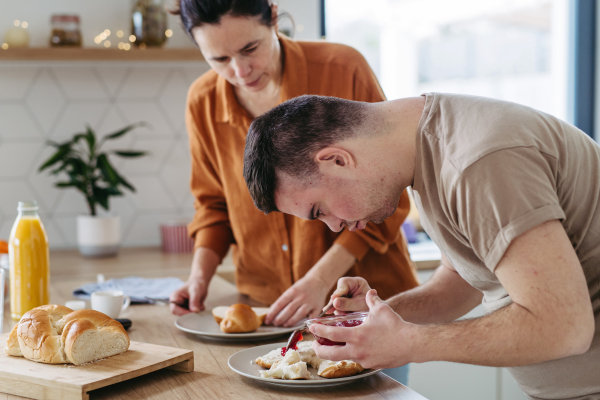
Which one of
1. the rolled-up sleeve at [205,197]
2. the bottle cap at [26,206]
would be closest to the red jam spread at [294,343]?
the rolled-up sleeve at [205,197]

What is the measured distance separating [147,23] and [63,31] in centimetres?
37

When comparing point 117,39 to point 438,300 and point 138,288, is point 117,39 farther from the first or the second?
point 438,300

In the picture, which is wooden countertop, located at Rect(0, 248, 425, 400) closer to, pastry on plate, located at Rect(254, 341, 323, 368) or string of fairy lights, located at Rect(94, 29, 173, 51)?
pastry on plate, located at Rect(254, 341, 323, 368)

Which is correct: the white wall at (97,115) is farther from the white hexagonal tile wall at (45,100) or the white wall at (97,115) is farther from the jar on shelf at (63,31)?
the jar on shelf at (63,31)

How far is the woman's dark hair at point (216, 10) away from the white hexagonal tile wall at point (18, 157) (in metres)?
1.73

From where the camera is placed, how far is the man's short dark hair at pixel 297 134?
3.38 ft

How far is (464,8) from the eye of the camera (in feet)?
11.5

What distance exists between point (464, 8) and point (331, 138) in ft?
9.30

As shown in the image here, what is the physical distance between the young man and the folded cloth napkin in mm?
805

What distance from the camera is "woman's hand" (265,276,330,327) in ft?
4.59

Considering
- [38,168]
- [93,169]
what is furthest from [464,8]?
[38,168]

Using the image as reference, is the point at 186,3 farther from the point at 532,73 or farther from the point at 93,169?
the point at 532,73

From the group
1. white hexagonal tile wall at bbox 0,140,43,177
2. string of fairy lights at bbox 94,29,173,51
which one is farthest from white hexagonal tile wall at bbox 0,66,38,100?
string of fairy lights at bbox 94,29,173,51

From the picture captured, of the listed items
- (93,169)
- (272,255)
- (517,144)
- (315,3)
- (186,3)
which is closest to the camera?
(517,144)
